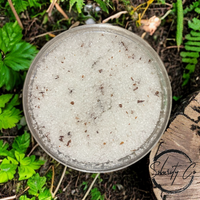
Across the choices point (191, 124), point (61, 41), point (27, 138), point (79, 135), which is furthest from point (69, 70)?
point (191, 124)

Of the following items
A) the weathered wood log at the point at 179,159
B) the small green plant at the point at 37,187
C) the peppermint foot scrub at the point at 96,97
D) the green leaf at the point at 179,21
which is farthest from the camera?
the green leaf at the point at 179,21

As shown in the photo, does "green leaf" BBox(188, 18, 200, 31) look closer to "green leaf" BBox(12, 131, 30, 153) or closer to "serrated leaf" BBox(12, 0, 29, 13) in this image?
"serrated leaf" BBox(12, 0, 29, 13)

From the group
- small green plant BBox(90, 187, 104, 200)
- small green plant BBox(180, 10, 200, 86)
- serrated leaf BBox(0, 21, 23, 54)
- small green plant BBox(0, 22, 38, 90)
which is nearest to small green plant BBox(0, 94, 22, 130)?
small green plant BBox(0, 22, 38, 90)

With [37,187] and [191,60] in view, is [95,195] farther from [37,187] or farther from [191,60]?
[191,60]

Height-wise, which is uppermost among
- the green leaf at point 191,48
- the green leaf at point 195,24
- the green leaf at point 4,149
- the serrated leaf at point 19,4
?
the serrated leaf at point 19,4

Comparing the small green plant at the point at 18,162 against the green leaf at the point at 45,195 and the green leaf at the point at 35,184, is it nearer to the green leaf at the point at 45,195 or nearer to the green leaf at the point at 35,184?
the green leaf at the point at 35,184

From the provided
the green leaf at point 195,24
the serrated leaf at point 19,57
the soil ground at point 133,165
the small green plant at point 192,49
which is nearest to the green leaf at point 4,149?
the soil ground at point 133,165

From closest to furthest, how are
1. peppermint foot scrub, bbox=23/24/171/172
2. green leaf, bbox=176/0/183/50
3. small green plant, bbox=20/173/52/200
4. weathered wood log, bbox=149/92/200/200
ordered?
peppermint foot scrub, bbox=23/24/171/172, weathered wood log, bbox=149/92/200/200, small green plant, bbox=20/173/52/200, green leaf, bbox=176/0/183/50

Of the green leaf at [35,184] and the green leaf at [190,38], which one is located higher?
the green leaf at [190,38]
